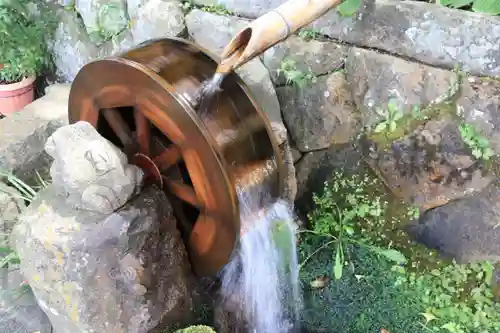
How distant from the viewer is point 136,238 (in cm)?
250

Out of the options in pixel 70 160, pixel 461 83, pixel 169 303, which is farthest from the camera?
pixel 461 83

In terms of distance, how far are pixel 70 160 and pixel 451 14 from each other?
2054mm

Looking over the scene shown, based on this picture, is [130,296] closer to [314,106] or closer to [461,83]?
[314,106]

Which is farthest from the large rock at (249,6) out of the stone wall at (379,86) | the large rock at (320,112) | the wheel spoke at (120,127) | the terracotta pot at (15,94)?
the terracotta pot at (15,94)

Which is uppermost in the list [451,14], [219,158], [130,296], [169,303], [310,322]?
[451,14]

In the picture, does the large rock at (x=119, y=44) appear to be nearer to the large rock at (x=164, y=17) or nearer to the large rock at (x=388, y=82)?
the large rock at (x=164, y=17)

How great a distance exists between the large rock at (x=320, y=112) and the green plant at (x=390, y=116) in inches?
6.4

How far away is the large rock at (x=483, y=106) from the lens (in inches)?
110

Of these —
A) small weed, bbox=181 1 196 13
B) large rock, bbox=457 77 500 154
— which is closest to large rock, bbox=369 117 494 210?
large rock, bbox=457 77 500 154

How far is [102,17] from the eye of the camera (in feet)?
12.7

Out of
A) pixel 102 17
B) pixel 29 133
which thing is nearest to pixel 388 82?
pixel 102 17

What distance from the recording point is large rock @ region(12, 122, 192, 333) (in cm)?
241

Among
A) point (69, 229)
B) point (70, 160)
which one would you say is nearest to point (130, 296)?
point (69, 229)

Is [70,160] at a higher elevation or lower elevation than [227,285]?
higher
